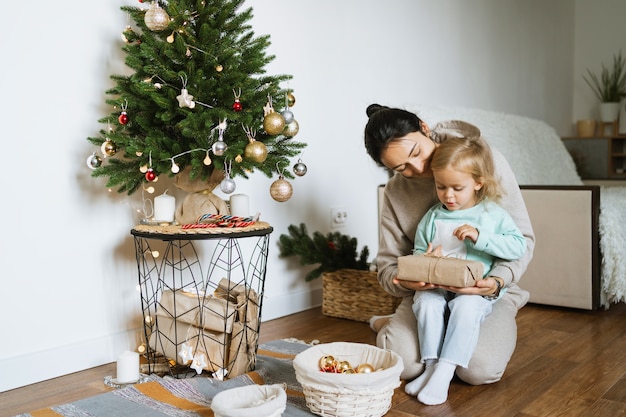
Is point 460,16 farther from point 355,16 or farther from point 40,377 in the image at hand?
point 40,377

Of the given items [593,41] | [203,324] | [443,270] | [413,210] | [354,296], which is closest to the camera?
Result: [443,270]

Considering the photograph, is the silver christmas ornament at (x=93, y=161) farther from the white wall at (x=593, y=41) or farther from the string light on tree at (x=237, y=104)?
the white wall at (x=593, y=41)

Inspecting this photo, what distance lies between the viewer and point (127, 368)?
1.74 meters

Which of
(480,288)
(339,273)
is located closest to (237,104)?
(480,288)

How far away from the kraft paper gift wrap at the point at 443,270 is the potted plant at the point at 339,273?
700 millimetres

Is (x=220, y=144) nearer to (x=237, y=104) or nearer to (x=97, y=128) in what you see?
(x=237, y=104)

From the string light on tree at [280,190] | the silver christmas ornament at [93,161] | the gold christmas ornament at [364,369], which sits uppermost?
the silver christmas ornament at [93,161]

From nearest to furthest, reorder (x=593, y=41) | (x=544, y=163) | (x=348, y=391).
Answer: (x=348, y=391) → (x=544, y=163) → (x=593, y=41)

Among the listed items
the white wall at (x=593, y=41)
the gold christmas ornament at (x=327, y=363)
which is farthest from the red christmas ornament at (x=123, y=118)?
the white wall at (x=593, y=41)

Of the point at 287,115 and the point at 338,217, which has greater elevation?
the point at 287,115

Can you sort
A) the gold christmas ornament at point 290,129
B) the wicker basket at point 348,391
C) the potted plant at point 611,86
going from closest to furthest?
the wicker basket at point 348,391
the gold christmas ornament at point 290,129
the potted plant at point 611,86

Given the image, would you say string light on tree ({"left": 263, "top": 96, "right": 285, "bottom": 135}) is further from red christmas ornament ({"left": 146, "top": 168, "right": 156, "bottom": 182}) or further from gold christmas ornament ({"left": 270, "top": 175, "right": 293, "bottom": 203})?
red christmas ornament ({"left": 146, "top": 168, "right": 156, "bottom": 182})

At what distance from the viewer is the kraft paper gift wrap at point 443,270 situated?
1672mm

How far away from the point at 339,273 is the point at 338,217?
15.6 inches
